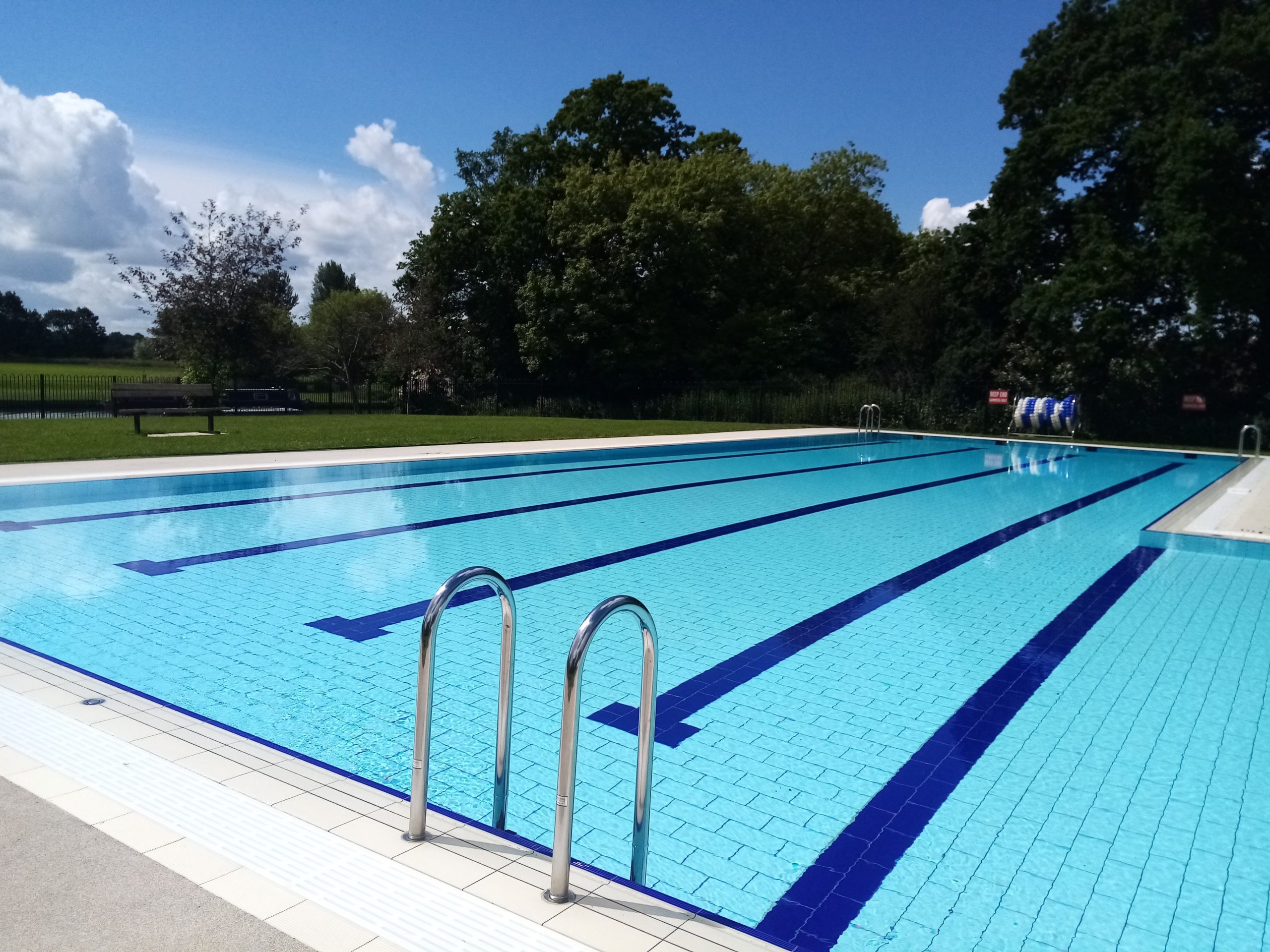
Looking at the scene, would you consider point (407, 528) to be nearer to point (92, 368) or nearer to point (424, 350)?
point (424, 350)

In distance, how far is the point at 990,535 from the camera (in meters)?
9.45

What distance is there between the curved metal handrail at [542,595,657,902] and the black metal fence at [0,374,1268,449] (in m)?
24.9

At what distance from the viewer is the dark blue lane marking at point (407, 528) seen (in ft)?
22.7

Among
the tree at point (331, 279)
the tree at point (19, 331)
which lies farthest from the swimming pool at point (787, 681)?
the tree at point (331, 279)

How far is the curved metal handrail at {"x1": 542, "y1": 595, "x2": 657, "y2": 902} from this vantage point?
2184mm

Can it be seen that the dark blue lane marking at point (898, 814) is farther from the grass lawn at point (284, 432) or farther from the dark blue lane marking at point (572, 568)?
the grass lawn at point (284, 432)

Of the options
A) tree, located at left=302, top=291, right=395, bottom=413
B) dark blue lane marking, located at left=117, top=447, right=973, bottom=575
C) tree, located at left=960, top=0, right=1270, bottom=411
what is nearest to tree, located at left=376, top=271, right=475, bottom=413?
tree, located at left=302, top=291, right=395, bottom=413

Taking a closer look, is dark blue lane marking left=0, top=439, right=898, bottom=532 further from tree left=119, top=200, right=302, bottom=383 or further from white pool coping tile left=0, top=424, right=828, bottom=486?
tree left=119, top=200, right=302, bottom=383

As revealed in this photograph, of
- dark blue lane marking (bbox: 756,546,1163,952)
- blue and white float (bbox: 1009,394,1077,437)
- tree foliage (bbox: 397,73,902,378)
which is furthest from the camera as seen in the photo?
→ tree foliage (bbox: 397,73,902,378)

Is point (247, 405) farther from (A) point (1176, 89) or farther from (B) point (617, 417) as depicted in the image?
(A) point (1176, 89)

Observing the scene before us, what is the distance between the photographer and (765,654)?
5.08 meters

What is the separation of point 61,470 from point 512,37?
15751mm

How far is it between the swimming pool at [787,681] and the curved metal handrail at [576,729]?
0.67 m

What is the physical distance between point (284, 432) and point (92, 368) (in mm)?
40456
